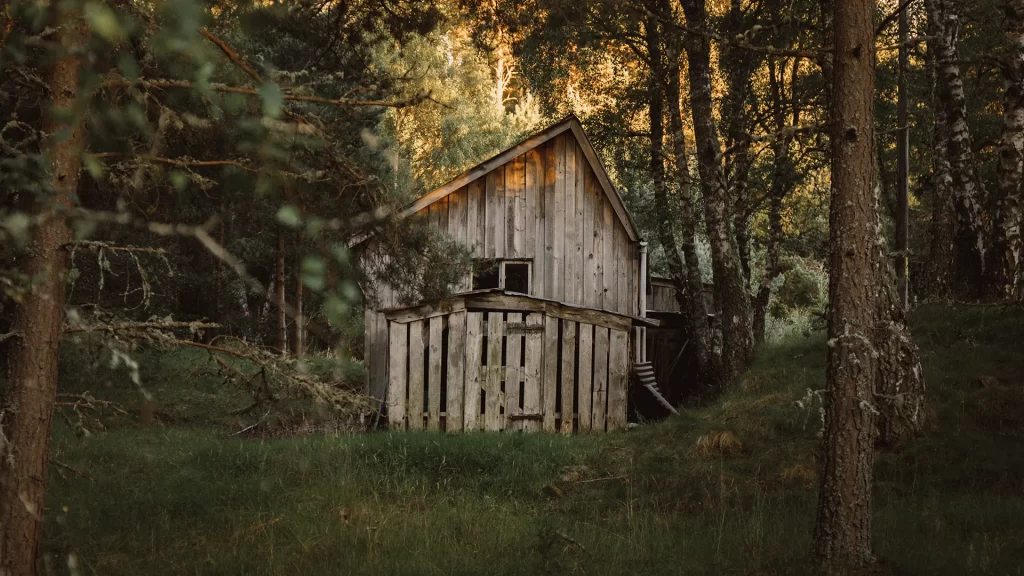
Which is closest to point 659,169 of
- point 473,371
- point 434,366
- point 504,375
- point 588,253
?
point 588,253

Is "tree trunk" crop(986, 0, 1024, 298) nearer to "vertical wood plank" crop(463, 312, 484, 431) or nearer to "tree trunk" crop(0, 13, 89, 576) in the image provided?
"vertical wood plank" crop(463, 312, 484, 431)

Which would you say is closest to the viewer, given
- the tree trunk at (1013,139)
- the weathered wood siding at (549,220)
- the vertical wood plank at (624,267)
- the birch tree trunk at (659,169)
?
the tree trunk at (1013,139)

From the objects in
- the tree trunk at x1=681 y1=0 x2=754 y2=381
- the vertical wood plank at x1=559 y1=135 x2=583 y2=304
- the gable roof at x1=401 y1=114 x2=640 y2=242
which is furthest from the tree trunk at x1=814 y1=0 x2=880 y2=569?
the vertical wood plank at x1=559 y1=135 x2=583 y2=304

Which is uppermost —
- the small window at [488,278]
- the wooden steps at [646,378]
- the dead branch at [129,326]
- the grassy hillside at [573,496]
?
the small window at [488,278]

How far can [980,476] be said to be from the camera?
785 centimetres

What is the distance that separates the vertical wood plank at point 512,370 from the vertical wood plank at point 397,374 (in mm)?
1785

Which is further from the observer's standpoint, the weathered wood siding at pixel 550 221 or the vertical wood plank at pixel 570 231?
the vertical wood plank at pixel 570 231

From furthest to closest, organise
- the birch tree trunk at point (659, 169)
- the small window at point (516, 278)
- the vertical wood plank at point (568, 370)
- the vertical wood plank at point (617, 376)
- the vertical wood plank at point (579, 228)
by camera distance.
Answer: the small window at point (516, 278), the birch tree trunk at point (659, 169), the vertical wood plank at point (579, 228), the vertical wood plank at point (617, 376), the vertical wood plank at point (568, 370)

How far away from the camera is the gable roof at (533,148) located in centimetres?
1569

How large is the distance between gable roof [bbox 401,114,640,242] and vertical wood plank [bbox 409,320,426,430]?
254 cm

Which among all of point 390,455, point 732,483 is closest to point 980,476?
point 732,483

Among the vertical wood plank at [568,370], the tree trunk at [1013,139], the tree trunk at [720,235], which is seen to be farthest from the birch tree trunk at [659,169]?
the tree trunk at [1013,139]

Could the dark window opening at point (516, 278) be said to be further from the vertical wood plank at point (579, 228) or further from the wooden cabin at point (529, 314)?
the vertical wood plank at point (579, 228)

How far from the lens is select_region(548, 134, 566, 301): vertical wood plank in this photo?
16.2 meters
